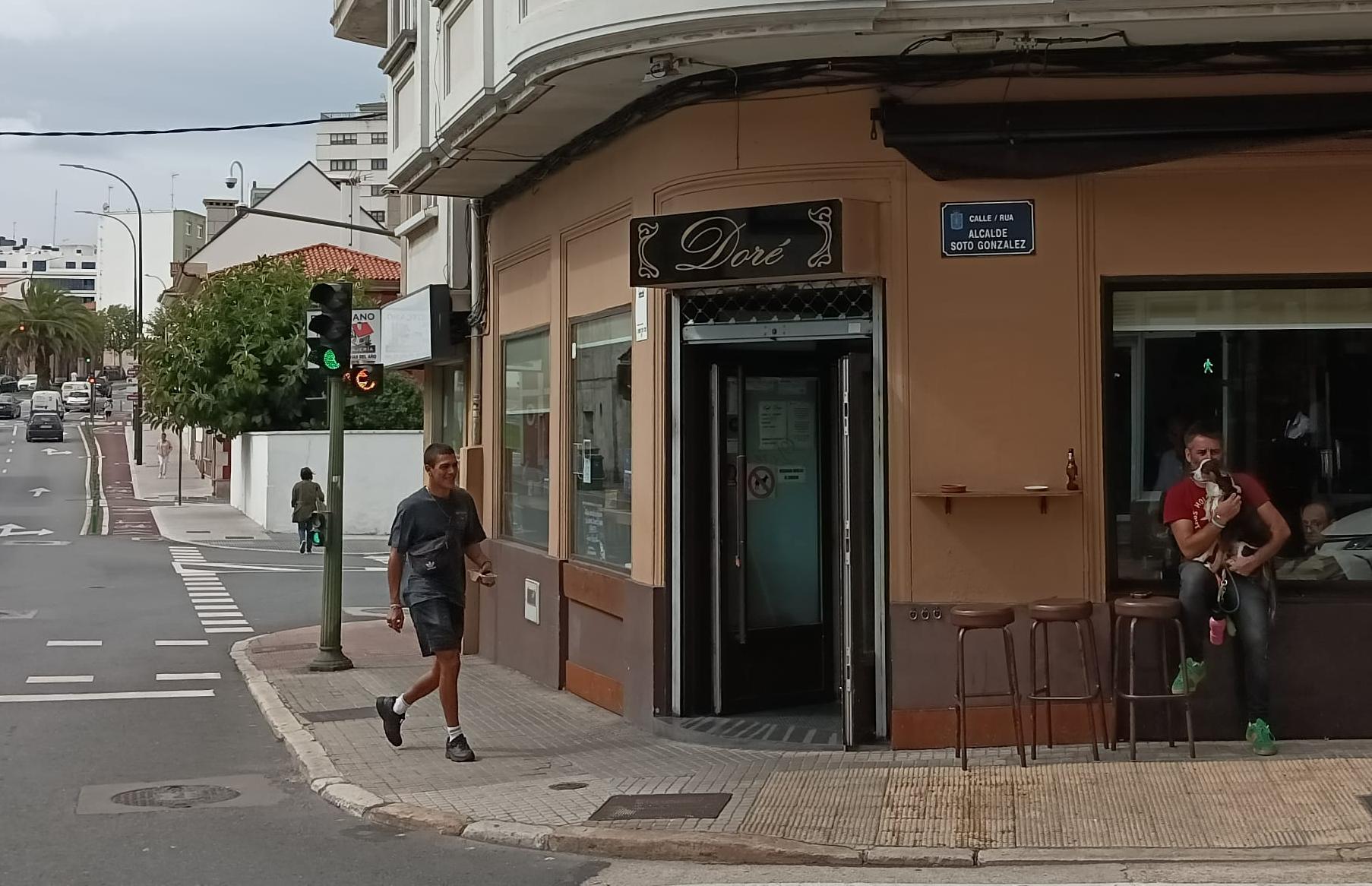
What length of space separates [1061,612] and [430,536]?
3.79 metres

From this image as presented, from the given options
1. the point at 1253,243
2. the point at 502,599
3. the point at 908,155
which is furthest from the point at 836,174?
the point at 502,599

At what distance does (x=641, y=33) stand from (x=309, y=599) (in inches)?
571

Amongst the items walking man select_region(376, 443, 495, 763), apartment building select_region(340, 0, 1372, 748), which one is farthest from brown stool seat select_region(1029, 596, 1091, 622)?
walking man select_region(376, 443, 495, 763)

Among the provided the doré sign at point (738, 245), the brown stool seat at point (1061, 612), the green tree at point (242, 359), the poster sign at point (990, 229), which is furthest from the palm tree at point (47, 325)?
the brown stool seat at point (1061, 612)

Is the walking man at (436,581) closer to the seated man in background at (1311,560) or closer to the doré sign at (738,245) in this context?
the doré sign at (738,245)

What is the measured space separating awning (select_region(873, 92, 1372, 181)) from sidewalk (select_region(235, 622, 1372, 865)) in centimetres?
341

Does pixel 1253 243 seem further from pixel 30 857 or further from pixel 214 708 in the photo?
pixel 214 708

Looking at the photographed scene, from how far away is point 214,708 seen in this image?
11.7m

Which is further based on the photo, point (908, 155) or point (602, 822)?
point (908, 155)

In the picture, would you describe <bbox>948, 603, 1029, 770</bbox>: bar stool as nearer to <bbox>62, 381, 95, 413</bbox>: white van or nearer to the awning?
the awning

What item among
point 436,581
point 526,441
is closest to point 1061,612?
point 436,581

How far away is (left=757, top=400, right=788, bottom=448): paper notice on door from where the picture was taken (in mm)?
10008

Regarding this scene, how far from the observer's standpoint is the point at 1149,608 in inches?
317

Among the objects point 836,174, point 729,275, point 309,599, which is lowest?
point 309,599
